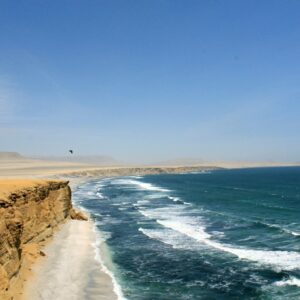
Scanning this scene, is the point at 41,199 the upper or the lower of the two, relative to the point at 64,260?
upper

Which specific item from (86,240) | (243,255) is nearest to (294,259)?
(243,255)

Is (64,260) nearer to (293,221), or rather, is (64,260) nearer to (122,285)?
(122,285)

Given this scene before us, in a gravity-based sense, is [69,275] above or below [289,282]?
above

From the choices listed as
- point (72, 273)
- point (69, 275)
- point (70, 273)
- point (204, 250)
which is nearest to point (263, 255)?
point (204, 250)

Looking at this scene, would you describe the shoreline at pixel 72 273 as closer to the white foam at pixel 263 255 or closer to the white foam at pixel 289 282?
the white foam at pixel 263 255

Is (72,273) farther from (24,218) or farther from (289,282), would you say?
(289,282)

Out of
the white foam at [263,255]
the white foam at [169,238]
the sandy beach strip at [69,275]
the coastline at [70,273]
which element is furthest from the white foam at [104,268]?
the white foam at [263,255]
